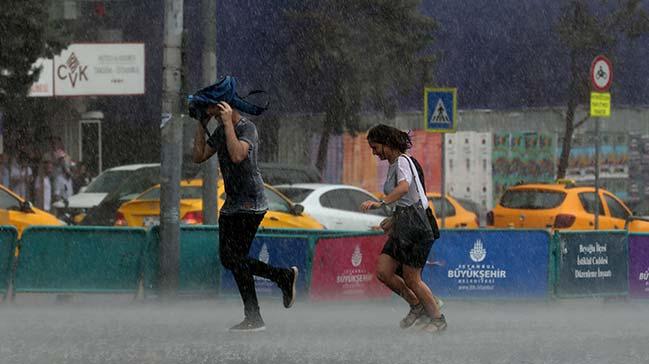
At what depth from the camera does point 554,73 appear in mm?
34281

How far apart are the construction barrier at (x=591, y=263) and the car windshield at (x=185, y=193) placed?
17.3 ft

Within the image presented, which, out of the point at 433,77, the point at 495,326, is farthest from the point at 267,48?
the point at 495,326

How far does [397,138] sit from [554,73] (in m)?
23.6

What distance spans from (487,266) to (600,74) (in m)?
6.46

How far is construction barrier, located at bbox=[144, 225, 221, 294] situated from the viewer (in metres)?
15.8

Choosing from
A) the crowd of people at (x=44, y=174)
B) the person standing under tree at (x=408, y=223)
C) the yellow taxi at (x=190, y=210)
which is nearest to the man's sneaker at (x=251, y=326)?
the person standing under tree at (x=408, y=223)

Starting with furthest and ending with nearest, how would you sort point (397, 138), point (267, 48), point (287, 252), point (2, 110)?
point (267, 48)
point (2, 110)
point (287, 252)
point (397, 138)

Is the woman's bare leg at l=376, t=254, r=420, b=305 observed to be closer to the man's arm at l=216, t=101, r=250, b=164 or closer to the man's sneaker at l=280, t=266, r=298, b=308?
the man's sneaker at l=280, t=266, r=298, b=308

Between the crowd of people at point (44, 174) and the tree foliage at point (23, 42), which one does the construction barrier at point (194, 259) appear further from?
the tree foliage at point (23, 42)

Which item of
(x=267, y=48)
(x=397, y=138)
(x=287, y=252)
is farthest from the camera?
(x=267, y=48)

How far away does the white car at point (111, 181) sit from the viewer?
23109 millimetres

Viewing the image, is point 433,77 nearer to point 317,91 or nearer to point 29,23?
point 317,91

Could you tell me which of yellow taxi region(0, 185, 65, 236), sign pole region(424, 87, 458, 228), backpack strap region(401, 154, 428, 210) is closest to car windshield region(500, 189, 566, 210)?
sign pole region(424, 87, 458, 228)

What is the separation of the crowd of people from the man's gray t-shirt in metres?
16.9
